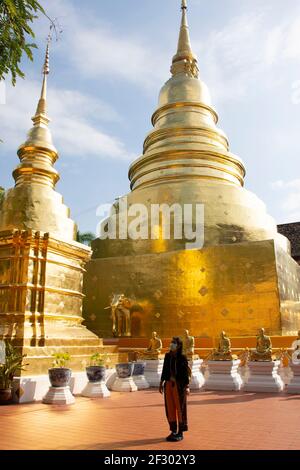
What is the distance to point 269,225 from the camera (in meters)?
16.8

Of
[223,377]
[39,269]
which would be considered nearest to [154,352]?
[223,377]

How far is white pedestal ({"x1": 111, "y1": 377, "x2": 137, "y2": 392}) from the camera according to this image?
8.77m

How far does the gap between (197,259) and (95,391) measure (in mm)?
7138

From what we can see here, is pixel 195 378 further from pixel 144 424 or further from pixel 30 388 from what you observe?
pixel 144 424

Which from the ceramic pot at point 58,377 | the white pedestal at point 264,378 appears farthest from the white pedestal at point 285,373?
the ceramic pot at point 58,377

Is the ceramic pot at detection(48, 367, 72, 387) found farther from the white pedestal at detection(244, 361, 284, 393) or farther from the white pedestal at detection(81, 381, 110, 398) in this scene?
the white pedestal at detection(244, 361, 284, 393)

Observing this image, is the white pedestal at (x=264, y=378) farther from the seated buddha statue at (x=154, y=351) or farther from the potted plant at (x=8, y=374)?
the potted plant at (x=8, y=374)

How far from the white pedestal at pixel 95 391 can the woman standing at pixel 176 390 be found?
3423 mm

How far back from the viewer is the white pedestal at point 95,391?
7.86 m

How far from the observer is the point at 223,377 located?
9.29 m
